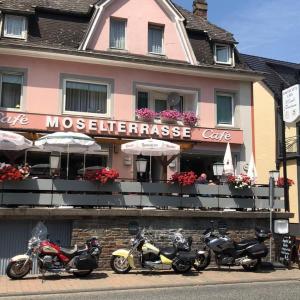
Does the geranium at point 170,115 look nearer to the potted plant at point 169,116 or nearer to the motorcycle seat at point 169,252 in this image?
the potted plant at point 169,116

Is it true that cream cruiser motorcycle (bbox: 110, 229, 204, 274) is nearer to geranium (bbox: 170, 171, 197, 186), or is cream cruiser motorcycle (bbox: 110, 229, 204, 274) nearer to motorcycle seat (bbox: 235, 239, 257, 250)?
motorcycle seat (bbox: 235, 239, 257, 250)

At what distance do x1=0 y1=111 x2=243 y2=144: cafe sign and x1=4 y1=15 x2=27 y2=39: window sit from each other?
10.4 feet

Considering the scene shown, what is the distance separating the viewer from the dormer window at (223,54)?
22.2 m

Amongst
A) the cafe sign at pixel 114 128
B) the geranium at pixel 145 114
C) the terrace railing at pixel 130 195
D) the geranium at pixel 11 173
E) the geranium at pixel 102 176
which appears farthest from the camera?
the geranium at pixel 145 114

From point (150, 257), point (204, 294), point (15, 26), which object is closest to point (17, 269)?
point (150, 257)

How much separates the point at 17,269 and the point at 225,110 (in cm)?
1238

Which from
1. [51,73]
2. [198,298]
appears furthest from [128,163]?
[198,298]

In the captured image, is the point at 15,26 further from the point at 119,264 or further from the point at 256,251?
the point at 256,251

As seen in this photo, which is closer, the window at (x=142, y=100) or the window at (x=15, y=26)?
the window at (x=15, y=26)

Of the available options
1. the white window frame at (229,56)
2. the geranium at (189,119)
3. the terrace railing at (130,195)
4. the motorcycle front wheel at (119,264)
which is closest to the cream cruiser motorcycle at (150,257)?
the motorcycle front wheel at (119,264)

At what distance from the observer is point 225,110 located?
72.3 ft

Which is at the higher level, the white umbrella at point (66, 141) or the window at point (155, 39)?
the window at point (155, 39)

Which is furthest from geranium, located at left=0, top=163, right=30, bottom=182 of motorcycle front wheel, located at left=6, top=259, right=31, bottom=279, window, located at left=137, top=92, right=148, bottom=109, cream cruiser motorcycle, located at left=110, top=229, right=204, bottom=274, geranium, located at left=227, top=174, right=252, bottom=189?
window, located at left=137, top=92, right=148, bottom=109

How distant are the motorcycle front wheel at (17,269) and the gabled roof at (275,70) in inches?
819
